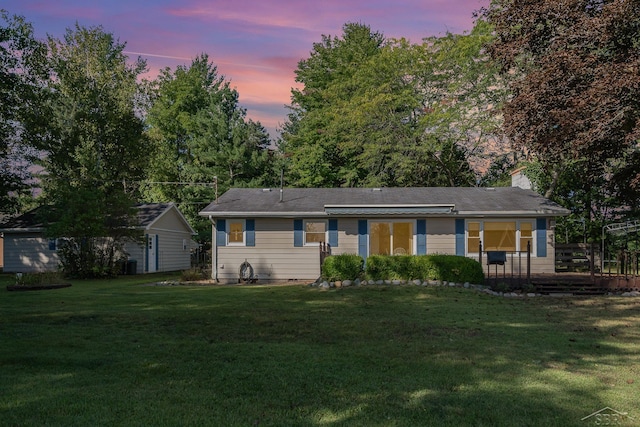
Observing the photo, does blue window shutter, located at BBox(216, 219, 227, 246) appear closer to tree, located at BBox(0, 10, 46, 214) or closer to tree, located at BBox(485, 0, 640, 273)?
tree, located at BBox(485, 0, 640, 273)

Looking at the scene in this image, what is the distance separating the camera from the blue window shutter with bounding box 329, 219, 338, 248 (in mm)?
20453

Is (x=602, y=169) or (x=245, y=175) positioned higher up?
(x=245, y=175)

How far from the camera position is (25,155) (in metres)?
31.9

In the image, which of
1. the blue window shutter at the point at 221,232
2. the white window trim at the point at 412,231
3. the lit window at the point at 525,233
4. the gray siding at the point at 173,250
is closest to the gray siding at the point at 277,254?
the blue window shutter at the point at 221,232

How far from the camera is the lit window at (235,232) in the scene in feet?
68.3

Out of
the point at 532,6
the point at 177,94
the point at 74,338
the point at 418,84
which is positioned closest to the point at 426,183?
the point at 418,84

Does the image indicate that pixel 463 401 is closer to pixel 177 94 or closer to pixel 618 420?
pixel 618 420

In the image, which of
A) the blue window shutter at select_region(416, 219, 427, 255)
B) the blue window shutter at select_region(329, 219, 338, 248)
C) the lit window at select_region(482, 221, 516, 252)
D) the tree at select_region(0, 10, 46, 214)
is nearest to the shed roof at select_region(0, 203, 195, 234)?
the tree at select_region(0, 10, 46, 214)

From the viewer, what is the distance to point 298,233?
2059 cm

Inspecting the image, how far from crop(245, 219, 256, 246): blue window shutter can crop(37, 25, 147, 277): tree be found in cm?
741

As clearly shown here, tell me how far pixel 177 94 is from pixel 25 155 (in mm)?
16493

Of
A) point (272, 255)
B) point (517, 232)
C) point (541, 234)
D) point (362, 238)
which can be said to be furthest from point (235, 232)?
point (541, 234)

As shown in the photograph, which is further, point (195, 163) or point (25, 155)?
point (195, 163)

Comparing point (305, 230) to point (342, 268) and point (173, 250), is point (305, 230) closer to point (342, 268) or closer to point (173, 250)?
point (342, 268)
